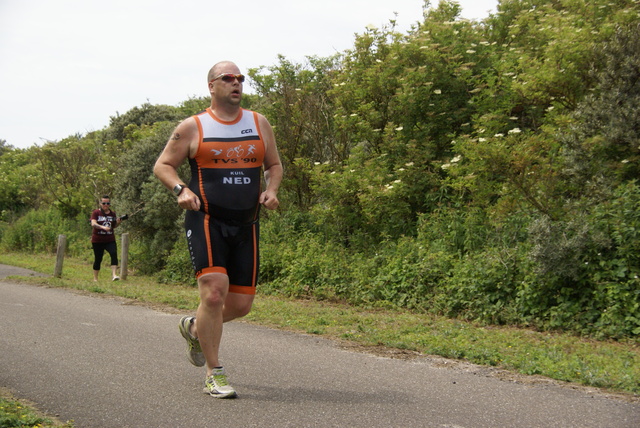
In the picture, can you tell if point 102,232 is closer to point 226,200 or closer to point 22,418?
point 226,200

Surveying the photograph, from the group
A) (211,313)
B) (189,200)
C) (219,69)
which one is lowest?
(211,313)

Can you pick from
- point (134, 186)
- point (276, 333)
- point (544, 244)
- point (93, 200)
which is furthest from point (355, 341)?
point (93, 200)

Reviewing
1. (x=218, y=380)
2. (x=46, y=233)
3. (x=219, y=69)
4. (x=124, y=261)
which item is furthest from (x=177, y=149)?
(x=46, y=233)

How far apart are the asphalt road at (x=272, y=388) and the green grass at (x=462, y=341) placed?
337 mm

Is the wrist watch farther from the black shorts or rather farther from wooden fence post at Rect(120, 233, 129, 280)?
wooden fence post at Rect(120, 233, 129, 280)

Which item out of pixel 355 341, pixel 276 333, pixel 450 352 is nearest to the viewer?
pixel 450 352

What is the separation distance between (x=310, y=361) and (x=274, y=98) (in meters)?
11.7

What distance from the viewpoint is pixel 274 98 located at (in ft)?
55.6

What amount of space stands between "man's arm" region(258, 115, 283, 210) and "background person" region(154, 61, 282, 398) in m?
0.02

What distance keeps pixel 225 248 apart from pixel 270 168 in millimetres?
834

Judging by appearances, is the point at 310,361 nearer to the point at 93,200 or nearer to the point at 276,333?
the point at 276,333

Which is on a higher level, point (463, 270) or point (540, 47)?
point (540, 47)

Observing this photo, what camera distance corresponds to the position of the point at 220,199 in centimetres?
481

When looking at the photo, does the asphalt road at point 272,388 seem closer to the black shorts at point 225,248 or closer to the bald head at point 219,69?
the black shorts at point 225,248
